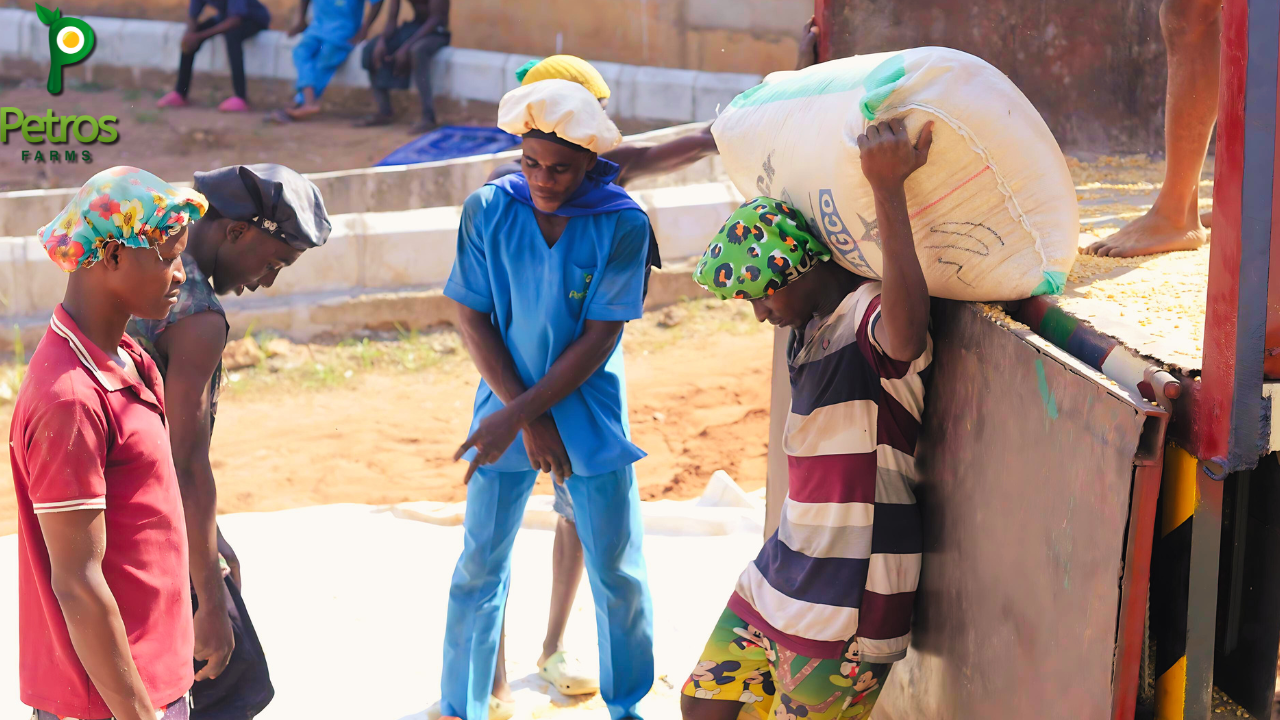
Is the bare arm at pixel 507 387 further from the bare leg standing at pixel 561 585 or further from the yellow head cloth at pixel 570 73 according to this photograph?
the yellow head cloth at pixel 570 73

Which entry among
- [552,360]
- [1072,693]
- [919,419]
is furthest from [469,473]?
[1072,693]

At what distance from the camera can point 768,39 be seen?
11.3m

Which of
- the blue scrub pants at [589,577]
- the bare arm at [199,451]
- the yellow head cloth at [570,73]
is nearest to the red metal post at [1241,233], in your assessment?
the blue scrub pants at [589,577]

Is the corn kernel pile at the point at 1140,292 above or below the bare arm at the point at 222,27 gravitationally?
below

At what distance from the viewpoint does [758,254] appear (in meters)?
2.22

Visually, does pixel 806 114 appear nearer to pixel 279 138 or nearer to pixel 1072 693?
pixel 1072 693

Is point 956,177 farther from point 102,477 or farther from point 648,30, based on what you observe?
point 648,30

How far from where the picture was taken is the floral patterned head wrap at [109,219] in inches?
74.3

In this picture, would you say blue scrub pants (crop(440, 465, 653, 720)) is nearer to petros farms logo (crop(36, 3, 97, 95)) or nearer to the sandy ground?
the sandy ground

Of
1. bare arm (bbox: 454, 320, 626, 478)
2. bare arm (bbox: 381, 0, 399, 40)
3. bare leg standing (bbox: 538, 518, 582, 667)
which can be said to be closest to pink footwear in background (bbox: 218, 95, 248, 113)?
bare arm (bbox: 381, 0, 399, 40)

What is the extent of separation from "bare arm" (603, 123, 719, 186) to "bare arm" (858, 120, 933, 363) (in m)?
1.89

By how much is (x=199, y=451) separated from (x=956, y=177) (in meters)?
1.71

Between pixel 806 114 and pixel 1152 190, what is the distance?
1839 mm

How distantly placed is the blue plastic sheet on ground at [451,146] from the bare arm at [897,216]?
8.32 m
